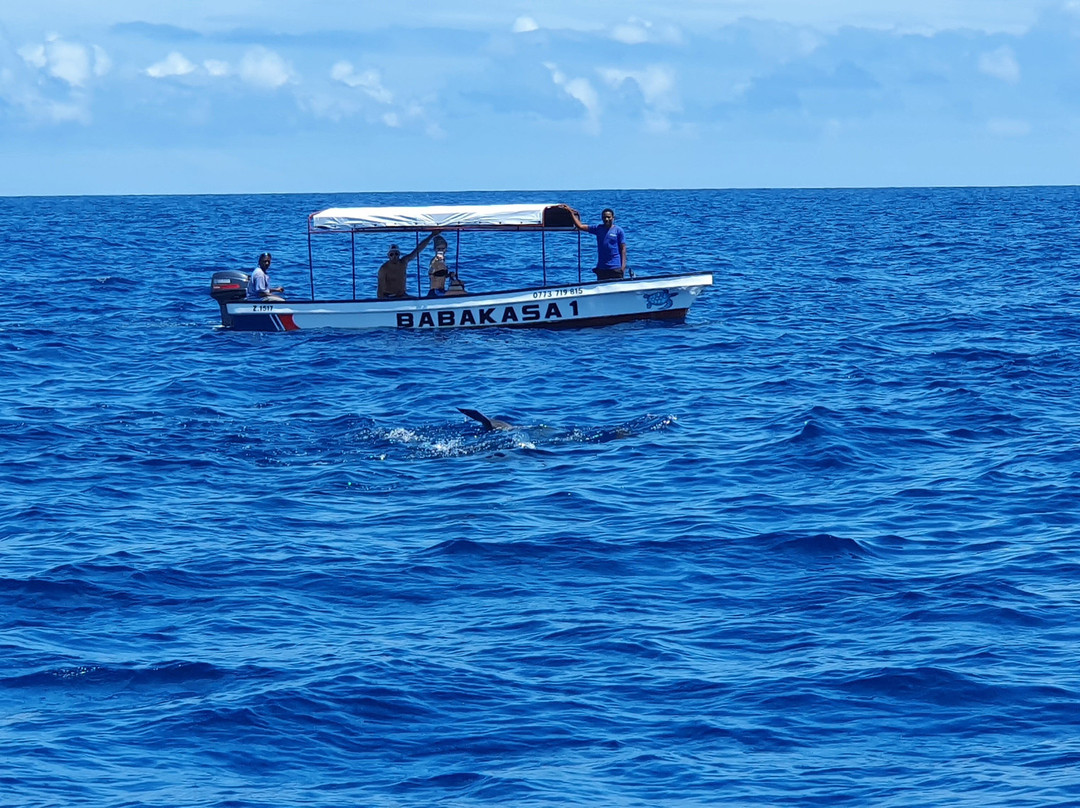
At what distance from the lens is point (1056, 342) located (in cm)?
2881

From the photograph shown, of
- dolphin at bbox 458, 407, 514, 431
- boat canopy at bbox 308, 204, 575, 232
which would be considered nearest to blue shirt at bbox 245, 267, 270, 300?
boat canopy at bbox 308, 204, 575, 232

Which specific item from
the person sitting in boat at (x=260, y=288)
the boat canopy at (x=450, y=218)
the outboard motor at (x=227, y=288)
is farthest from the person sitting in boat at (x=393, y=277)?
the outboard motor at (x=227, y=288)

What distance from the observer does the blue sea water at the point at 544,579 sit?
9.56m

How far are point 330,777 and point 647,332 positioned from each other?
22.9 meters

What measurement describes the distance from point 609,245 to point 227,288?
8.97 m

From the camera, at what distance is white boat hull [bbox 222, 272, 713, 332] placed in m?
31.2

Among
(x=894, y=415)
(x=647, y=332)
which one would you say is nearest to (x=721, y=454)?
(x=894, y=415)

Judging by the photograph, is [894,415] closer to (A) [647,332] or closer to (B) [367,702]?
(A) [647,332]

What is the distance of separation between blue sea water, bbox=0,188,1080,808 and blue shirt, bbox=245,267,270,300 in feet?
10.9

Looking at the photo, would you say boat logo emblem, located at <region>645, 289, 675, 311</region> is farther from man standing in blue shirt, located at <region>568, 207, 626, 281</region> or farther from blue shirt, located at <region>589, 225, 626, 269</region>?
blue shirt, located at <region>589, 225, 626, 269</region>

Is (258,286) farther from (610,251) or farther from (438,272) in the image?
(610,251)

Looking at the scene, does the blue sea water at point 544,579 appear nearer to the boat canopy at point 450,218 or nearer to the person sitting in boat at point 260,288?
the person sitting in boat at point 260,288

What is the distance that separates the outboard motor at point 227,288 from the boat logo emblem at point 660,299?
9237 millimetres

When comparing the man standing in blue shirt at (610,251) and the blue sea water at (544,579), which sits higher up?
the man standing in blue shirt at (610,251)
